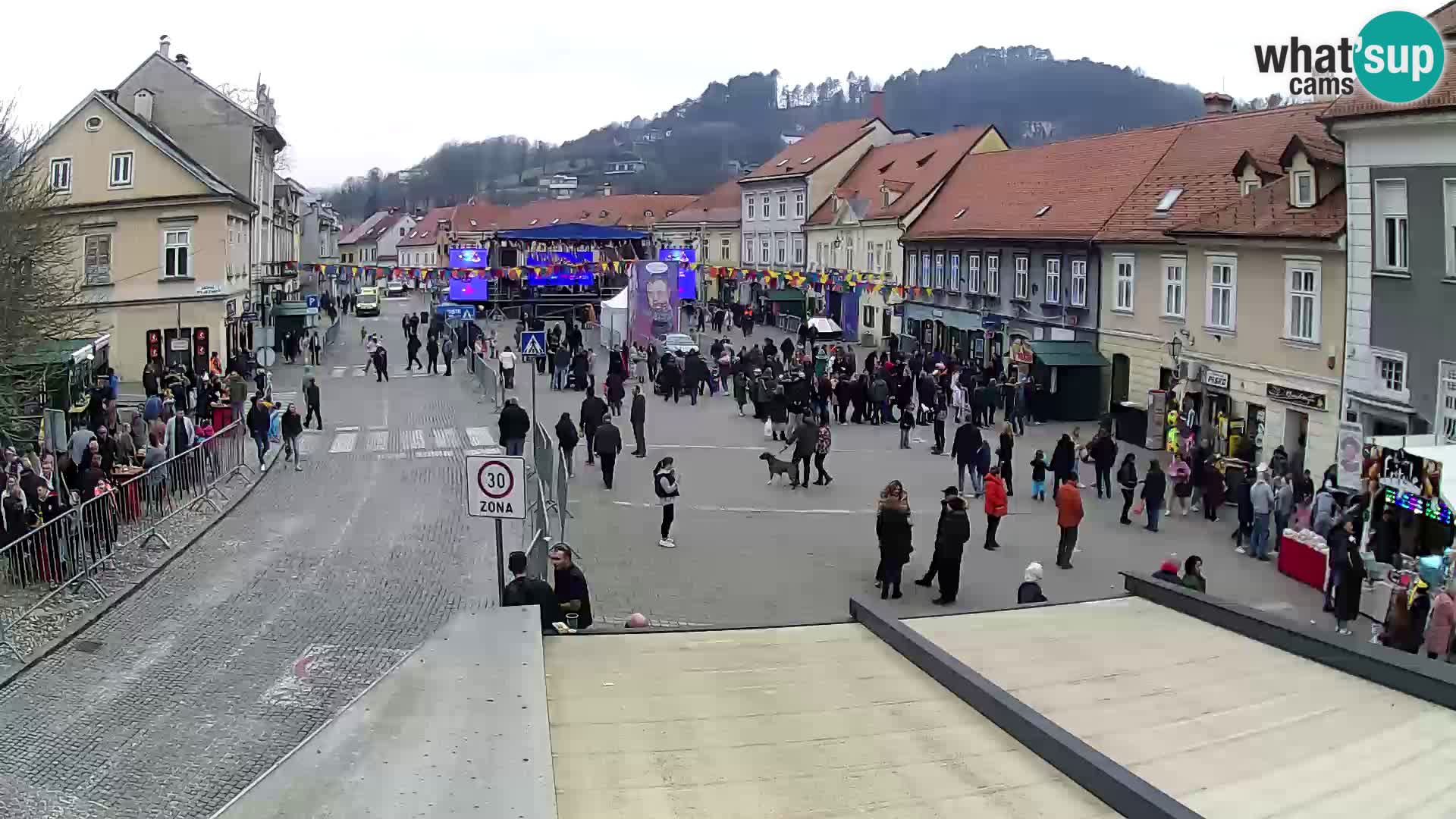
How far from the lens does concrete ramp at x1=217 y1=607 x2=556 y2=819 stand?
487 centimetres

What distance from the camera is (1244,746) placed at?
21.0 feet

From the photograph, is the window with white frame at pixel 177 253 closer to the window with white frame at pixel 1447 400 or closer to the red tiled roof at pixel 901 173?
the red tiled roof at pixel 901 173

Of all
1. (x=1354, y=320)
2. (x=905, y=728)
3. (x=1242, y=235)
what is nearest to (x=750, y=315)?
(x=1242, y=235)

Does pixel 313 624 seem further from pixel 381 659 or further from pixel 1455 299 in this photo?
pixel 1455 299

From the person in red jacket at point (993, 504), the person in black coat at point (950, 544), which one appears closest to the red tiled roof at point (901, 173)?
the person in red jacket at point (993, 504)

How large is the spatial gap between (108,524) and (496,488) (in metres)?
7.11

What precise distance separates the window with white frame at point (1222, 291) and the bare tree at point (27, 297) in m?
22.6

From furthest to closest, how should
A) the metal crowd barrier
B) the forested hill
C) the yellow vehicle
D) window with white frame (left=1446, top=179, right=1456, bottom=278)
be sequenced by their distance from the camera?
the forested hill < the yellow vehicle < window with white frame (left=1446, top=179, right=1456, bottom=278) < the metal crowd barrier

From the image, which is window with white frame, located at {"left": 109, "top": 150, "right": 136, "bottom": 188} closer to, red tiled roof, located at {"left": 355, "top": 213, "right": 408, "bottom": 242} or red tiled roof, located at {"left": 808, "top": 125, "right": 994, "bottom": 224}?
red tiled roof, located at {"left": 808, "top": 125, "right": 994, "bottom": 224}

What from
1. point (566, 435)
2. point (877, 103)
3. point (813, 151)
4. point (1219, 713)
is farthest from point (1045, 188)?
point (1219, 713)

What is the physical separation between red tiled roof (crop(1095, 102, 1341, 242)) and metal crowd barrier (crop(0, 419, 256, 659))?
845 inches

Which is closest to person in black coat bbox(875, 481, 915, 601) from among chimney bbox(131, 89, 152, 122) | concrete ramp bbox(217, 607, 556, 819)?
concrete ramp bbox(217, 607, 556, 819)

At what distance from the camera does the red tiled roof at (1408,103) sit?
19.8 metres

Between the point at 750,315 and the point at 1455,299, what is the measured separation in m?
39.7
